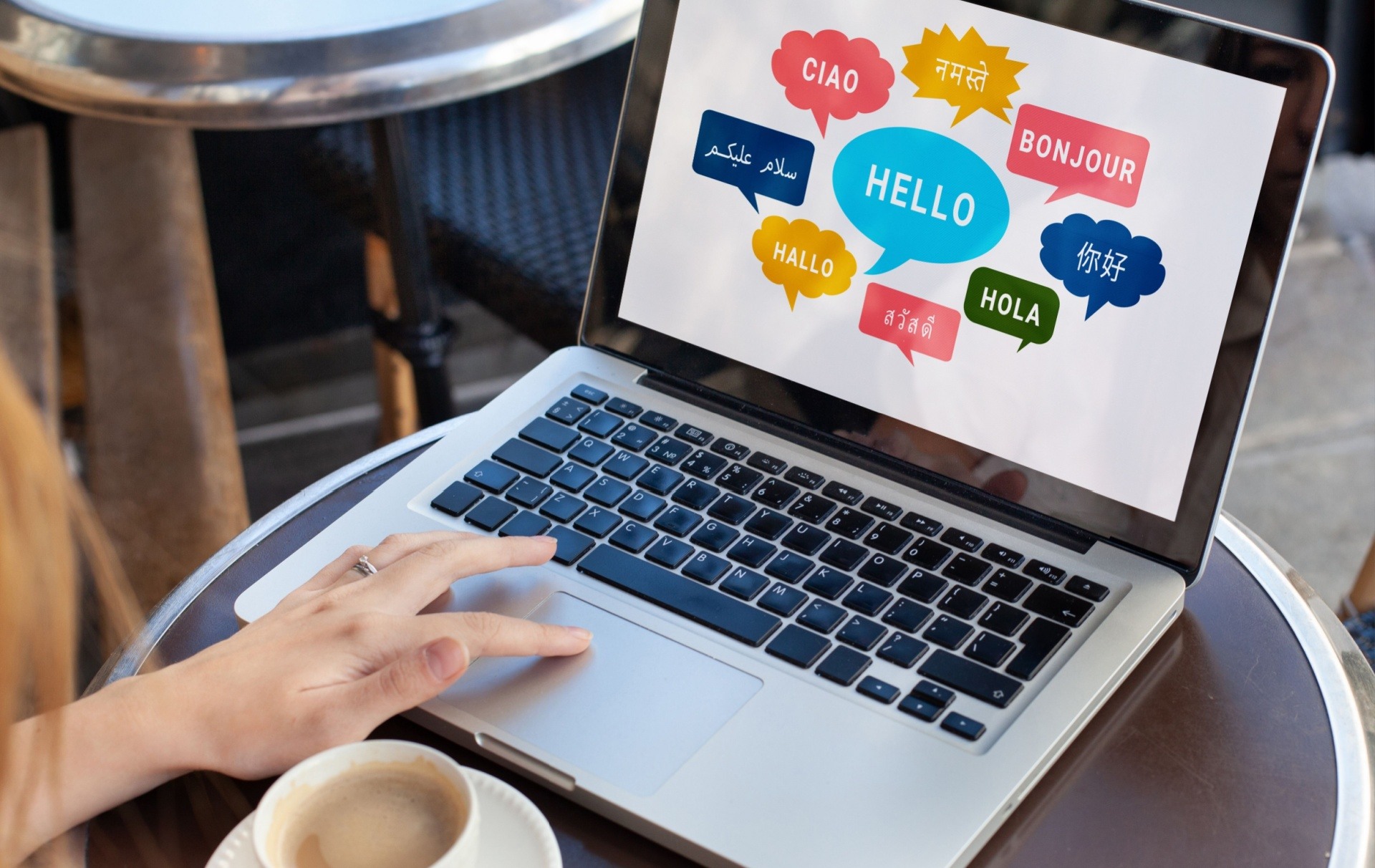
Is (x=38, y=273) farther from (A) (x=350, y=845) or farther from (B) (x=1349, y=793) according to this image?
(B) (x=1349, y=793)

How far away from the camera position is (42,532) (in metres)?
0.39

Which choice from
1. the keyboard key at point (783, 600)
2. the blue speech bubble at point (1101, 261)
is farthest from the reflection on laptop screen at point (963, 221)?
the keyboard key at point (783, 600)

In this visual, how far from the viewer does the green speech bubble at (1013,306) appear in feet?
1.99

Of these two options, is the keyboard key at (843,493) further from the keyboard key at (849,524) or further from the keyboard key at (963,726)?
the keyboard key at (963,726)

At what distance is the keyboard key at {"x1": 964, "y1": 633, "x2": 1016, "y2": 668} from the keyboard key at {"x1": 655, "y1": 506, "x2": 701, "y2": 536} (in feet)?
0.50

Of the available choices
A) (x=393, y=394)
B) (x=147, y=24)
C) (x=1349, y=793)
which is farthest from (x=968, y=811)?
(x=393, y=394)

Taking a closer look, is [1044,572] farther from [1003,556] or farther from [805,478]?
[805,478]

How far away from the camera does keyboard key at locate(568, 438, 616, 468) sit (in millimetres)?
678

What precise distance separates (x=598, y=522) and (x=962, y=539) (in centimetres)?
18

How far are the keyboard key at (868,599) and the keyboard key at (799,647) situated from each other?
0.08ft

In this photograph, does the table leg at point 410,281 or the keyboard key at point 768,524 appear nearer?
the keyboard key at point 768,524

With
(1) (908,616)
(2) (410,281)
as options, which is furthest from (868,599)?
(2) (410,281)

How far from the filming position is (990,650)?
1.82ft

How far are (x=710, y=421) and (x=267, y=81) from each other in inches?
17.3
